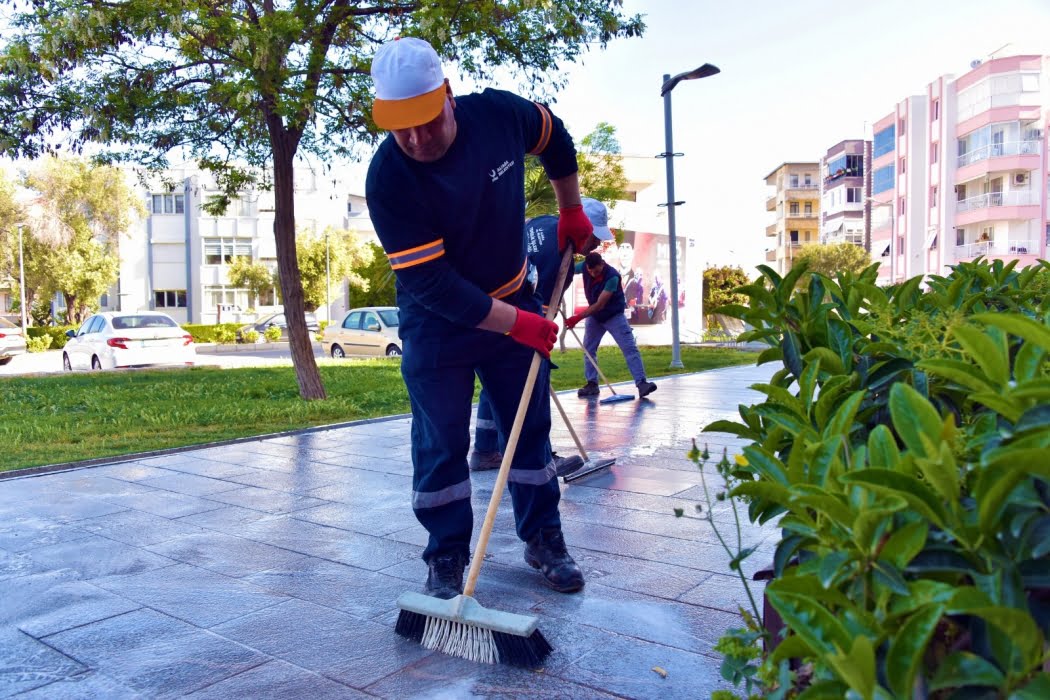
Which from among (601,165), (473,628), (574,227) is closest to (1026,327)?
(473,628)

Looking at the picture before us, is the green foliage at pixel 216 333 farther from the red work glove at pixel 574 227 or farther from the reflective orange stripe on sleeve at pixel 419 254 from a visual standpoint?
the reflective orange stripe on sleeve at pixel 419 254

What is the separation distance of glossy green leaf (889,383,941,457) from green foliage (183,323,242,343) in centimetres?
3783

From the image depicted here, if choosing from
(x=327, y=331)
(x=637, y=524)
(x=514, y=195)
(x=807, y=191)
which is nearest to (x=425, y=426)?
(x=514, y=195)

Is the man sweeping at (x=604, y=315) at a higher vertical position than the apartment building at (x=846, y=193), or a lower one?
lower

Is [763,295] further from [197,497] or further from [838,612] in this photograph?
[197,497]

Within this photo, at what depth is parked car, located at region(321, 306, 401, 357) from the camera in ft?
67.8

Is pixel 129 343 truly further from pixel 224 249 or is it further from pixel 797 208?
pixel 797 208

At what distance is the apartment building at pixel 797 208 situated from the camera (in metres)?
89.5

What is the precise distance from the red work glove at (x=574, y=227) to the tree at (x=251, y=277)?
46.9 meters

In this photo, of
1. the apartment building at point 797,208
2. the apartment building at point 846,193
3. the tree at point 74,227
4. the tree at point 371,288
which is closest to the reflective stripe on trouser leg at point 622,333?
the tree at point 74,227

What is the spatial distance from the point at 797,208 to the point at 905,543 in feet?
312

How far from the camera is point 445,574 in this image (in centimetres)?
324

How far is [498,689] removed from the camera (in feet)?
8.24

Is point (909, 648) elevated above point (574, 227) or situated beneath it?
situated beneath
